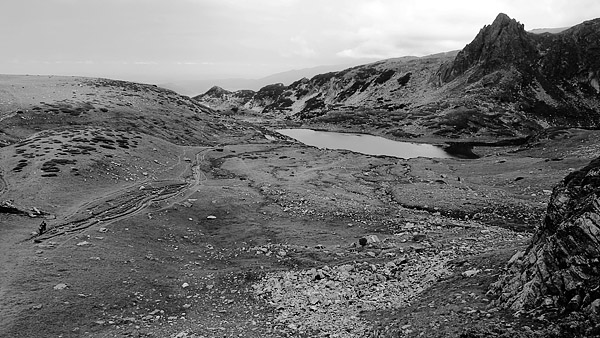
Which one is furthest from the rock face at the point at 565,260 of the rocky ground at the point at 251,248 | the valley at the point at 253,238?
the rocky ground at the point at 251,248

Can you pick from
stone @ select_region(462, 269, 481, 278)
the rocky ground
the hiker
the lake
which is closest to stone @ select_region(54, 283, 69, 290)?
the rocky ground

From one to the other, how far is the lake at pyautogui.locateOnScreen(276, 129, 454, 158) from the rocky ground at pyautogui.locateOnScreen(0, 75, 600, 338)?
5835cm

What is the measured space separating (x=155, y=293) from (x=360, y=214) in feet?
85.2

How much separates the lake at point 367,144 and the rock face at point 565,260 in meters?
105

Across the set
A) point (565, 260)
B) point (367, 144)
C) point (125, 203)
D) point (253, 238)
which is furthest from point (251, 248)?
point (367, 144)

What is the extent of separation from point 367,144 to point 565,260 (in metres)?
134

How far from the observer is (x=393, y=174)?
7662cm

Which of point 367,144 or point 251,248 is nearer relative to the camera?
point 251,248

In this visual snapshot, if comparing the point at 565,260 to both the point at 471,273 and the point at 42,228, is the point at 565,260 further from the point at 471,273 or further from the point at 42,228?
the point at 42,228

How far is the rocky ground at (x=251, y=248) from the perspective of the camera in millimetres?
22422

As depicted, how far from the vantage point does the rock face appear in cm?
1648

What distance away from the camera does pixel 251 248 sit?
120 ft

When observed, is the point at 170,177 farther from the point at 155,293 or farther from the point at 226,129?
the point at 226,129

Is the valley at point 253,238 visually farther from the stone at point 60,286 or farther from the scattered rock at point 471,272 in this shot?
the stone at point 60,286
